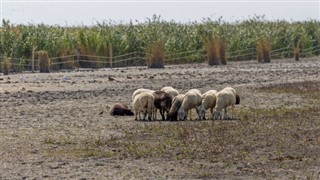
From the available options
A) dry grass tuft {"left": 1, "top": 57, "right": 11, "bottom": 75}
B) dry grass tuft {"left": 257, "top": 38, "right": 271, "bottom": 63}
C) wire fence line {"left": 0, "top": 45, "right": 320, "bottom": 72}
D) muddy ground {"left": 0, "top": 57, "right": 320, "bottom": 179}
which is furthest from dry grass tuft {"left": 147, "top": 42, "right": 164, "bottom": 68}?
muddy ground {"left": 0, "top": 57, "right": 320, "bottom": 179}

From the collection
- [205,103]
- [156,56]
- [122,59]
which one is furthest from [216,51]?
[205,103]

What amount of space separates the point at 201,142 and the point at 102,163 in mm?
2724

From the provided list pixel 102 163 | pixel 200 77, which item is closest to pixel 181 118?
pixel 102 163

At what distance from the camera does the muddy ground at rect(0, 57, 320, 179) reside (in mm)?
14070

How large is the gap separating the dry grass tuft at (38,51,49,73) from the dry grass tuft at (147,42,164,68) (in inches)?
229

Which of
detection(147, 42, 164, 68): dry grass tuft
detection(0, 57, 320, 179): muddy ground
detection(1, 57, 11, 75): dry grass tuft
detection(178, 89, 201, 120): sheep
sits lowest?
detection(0, 57, 320, 179): muddy ground

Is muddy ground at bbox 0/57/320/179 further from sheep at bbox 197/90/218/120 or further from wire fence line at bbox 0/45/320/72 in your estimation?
wire fence line at bbox 0/45/320/72

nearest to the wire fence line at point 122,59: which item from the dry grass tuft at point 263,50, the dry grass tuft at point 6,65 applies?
the dry grass tuft at point 6,65

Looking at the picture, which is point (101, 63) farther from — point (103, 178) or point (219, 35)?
point (103, 178)

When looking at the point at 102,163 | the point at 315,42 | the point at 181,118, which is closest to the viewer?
the point at 102,163

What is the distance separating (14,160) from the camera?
15.1 meters

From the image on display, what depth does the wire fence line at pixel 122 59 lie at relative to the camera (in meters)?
43.4

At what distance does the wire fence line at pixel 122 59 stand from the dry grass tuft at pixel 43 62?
1598 millimetres

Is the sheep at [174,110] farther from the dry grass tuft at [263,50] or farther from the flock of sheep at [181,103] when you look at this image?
the dry grass tuft at [263,50]
